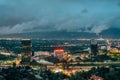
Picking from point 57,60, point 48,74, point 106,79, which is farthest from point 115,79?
point 57,60

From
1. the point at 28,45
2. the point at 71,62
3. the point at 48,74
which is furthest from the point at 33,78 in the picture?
the point at 28,45

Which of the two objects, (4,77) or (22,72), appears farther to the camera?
(22,72)

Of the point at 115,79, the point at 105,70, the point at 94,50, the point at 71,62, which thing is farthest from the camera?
the point at 94,50

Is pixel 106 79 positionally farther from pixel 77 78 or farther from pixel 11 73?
pixel 11 73

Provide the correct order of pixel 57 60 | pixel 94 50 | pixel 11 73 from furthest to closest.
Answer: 1. pixel 94 50
2. pixel 57 60
3. pixel 11 73

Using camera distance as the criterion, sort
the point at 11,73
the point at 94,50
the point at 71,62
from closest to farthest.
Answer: the point at 11,73 → the point at 71,62 → the point at 94,50

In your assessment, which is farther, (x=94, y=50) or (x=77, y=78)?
(x=94, y=50)

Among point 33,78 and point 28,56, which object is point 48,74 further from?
point 28,56

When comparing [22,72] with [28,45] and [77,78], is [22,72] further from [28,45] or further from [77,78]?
[28,45]

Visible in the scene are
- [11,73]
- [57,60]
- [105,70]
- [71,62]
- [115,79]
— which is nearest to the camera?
[115,79]
